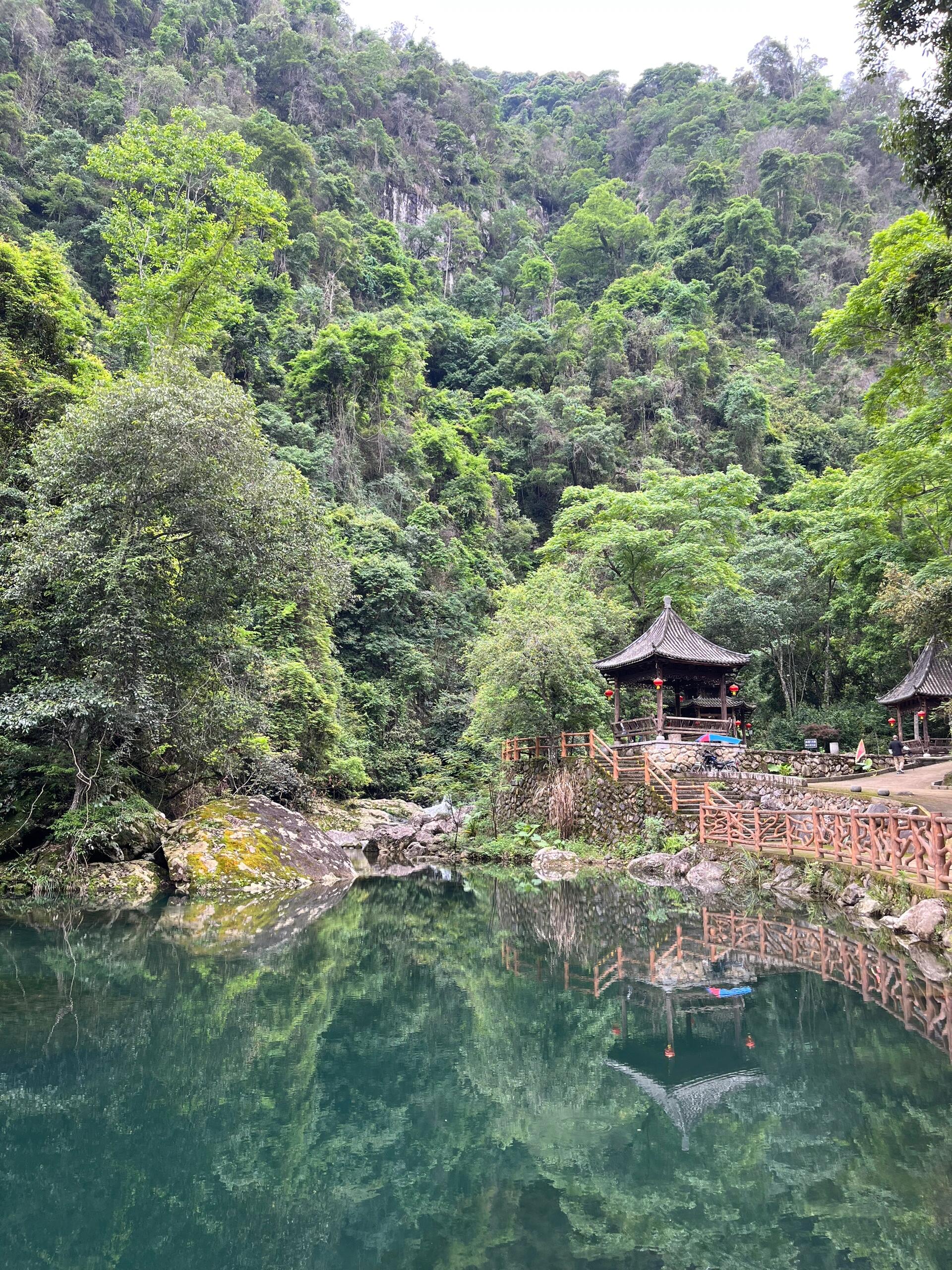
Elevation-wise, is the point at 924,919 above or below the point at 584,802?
above

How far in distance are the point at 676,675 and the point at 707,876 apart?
20.5ft

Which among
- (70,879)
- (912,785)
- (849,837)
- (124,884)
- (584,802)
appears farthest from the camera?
(584,802)

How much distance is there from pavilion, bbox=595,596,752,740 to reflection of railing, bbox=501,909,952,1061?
349 inches

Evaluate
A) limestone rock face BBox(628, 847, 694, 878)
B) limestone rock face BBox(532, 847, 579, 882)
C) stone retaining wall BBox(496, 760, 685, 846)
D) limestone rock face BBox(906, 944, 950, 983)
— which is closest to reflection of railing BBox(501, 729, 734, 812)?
stone retaining wall BBox(496, 760, 685, 846)

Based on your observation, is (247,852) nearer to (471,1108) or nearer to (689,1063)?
(471,1108)

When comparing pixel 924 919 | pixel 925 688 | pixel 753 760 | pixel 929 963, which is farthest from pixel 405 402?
pixel 929 963

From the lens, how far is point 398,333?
28.7m

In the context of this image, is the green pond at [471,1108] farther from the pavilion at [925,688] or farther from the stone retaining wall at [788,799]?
the pavilion at [925,688]

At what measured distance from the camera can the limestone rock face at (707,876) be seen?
41.3 feet

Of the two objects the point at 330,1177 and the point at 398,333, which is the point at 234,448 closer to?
the point at 330,1177

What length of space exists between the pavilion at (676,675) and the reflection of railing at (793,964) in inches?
349

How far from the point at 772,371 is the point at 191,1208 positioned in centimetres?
4252

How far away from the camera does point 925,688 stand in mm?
19422

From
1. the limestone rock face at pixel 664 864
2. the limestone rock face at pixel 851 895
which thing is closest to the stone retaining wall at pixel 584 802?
the limestone rock face at pixel 664 864
